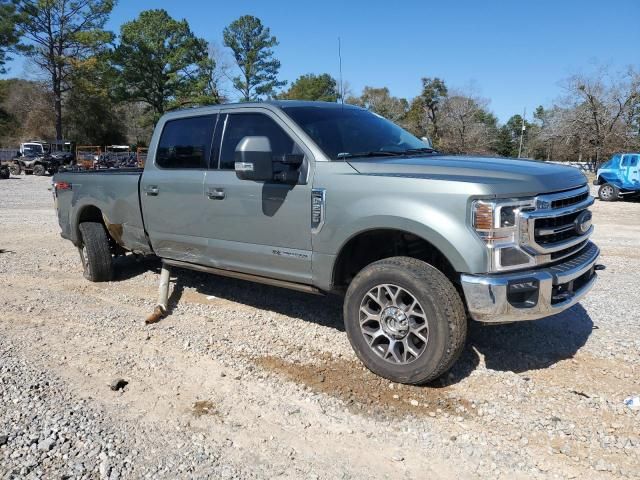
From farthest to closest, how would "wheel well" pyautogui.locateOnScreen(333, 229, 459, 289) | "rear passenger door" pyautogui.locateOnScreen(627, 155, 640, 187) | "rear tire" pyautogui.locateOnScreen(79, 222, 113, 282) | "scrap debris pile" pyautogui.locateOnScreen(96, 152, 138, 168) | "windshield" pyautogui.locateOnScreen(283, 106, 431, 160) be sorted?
"scrap debris pile" pyautogui.locateOnScreen(96, 152, 138, 168)
"rear passenger door" pyautogui.locateOnScreen(627, 155, 640, 187)
"rear tire" pyautogui.locateOnScreen(79, 222, 113, 282)
"windshield" pyautogui.locateOnScreen(283, 106, 431, 160)
"wheel well" pyautogui.locateOnScreen(333, 229, 459, 289)

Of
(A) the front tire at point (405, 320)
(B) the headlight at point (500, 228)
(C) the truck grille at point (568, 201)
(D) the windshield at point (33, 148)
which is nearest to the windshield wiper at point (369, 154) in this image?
(A) the front tire at point (405, 320)

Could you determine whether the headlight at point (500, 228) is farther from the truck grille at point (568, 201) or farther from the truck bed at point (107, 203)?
the truck bed at point (107, 203)

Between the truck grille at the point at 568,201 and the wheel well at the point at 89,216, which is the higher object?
the truck grille at the point at 568,201

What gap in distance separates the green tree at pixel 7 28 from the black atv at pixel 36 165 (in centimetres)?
1454

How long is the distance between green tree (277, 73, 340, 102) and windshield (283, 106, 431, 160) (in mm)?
55885

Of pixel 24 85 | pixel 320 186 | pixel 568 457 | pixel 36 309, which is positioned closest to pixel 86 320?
pixel 36 309

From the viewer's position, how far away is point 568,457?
A: 2.77 metres

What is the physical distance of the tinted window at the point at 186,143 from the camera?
4.84 metres

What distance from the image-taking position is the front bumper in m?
3.18

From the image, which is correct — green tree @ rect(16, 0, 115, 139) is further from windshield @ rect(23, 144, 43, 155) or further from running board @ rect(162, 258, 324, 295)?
running board @ rect(162, 258, 324, 295)

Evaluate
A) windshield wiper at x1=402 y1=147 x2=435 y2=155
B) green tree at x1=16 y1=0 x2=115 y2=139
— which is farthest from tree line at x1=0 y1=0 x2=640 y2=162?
windshield wiper at x1=402 y1=147 x2=435 y2=155

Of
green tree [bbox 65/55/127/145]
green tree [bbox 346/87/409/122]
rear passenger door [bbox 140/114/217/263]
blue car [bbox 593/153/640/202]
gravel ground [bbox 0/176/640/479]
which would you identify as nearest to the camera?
gravel ground [bbox 0/176/640/479]

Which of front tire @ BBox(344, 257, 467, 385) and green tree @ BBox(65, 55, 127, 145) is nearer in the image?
front tire @ BBox(344, 257, 467, 385)

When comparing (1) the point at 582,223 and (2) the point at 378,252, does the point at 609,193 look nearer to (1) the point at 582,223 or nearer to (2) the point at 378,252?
(1) the point at 582,223
